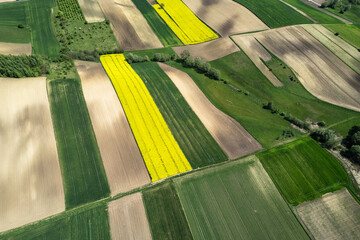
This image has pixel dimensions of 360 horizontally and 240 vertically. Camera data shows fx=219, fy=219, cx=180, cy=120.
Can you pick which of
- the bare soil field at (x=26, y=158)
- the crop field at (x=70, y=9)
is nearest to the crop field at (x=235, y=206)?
the bare soil field at (x=26, y=158)

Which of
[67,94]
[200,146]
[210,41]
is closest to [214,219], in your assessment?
[200,146]

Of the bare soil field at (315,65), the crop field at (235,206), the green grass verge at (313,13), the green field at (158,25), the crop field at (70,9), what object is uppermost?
the green grass verge at (313,13)

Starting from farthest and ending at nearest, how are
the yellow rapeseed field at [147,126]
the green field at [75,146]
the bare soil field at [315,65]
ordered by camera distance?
1. the bare soil field at [315,65]
2. the yellow rapeseed field at [147,126]
3. the green field at [75,146]

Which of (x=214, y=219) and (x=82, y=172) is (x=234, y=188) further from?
(x=82, y=172)

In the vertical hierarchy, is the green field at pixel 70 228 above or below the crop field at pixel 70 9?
below

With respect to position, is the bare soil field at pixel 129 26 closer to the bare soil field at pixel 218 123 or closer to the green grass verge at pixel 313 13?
the bare soil field at pixel 218 123

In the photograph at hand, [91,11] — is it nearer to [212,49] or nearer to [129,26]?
[129,26]

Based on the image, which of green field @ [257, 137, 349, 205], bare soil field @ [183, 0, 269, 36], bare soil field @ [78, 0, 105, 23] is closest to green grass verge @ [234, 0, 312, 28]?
bare soil field @ [183, 0, 269, 36]
